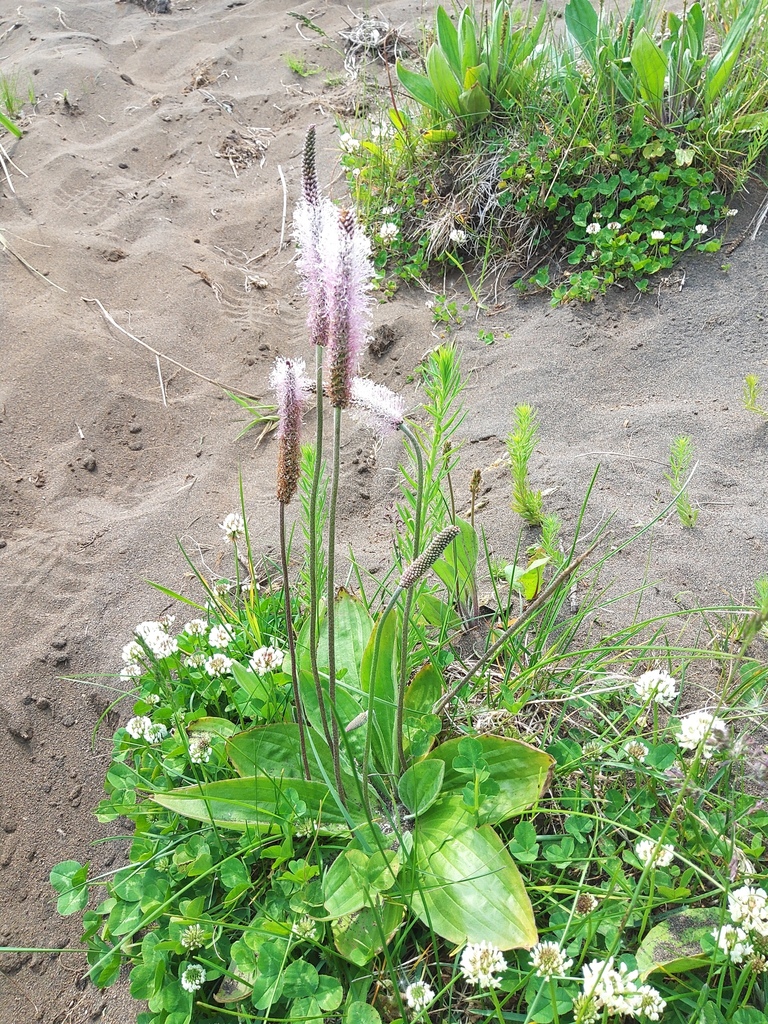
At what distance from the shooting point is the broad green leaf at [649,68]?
9.43 ft

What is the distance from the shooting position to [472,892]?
1.33 metres

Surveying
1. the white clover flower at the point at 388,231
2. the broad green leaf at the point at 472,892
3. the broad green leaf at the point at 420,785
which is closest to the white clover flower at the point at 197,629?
the broad green leaf at the point at 420,785

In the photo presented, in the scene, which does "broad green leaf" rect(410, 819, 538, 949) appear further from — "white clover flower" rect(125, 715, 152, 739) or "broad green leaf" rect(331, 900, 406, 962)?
"white clover flower" rect(125, 715, 152, 739)

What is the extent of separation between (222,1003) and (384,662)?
2.45 feet

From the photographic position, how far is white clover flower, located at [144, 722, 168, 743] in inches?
66.7

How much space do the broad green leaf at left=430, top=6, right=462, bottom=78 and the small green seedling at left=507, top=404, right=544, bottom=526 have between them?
2.19m

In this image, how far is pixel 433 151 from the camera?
3.56m

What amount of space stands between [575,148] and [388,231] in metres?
0.91

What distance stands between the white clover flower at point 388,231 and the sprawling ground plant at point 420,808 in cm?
210

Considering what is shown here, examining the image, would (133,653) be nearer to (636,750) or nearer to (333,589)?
(333,589)

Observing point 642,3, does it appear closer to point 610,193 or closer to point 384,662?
point 610,193

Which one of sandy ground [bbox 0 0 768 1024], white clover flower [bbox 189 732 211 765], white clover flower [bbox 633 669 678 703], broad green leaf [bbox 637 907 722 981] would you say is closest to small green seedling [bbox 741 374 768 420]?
sandy ground [bbox 0 0 768 1024]

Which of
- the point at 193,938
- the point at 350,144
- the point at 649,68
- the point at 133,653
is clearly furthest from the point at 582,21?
the point at 193,938

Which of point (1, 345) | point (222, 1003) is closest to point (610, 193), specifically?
point (1, 345)
